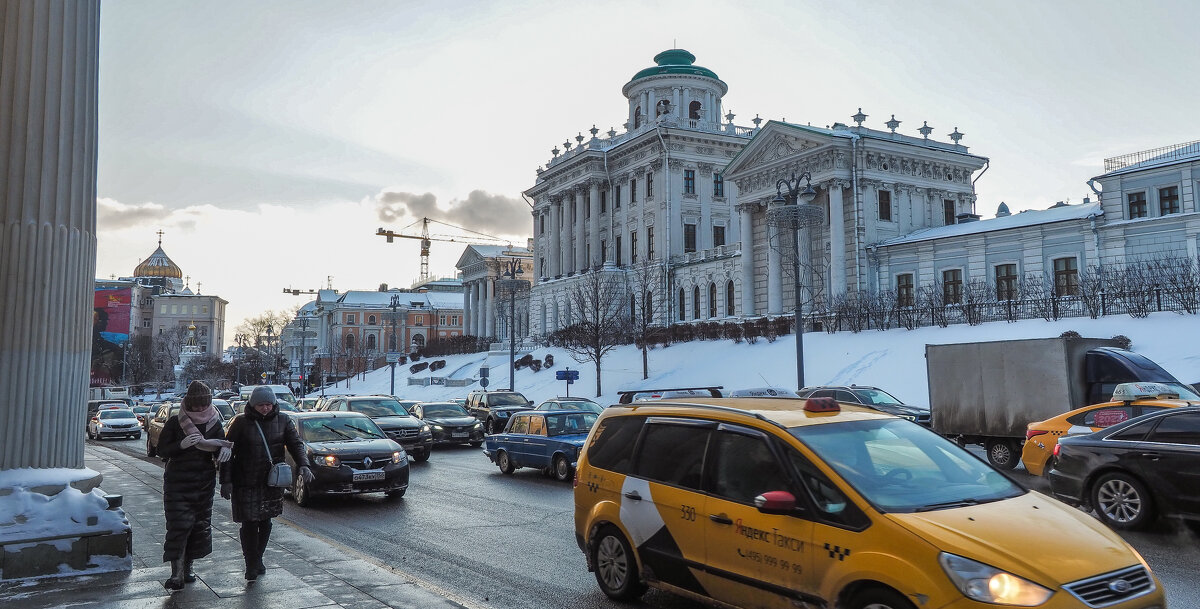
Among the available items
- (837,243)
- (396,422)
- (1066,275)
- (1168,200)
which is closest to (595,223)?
(837,243)

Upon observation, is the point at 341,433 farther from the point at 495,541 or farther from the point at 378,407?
the point at 378,407

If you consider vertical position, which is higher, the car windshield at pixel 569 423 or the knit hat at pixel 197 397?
the knit hat at pixel 197 397

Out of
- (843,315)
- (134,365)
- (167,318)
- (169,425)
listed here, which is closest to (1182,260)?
(843,315)

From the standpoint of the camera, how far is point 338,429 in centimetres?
1466

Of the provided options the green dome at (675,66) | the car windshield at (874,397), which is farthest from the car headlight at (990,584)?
the green dome at (675,66)

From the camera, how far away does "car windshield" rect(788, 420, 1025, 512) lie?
5.31 meters

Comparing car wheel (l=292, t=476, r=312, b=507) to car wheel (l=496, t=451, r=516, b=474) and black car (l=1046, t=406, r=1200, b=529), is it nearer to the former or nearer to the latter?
car wheel (l=496, t=451, r=516, b=474)

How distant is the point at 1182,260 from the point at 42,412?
3629 cm

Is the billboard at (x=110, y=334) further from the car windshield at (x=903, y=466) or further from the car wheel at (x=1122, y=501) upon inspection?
the car windshield at (x=903, y=466)

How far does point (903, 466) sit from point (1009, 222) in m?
41.2

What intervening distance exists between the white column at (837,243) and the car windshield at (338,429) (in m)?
36.1

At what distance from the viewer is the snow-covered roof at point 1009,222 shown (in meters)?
39.1

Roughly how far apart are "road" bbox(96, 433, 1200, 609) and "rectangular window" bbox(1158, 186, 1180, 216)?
86.5 feet

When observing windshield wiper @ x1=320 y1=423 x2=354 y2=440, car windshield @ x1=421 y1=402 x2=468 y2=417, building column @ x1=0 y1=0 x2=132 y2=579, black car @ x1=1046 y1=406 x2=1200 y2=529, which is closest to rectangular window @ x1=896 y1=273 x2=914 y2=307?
car windshield @ x1=421 y1=402 x2=468 y2=417
